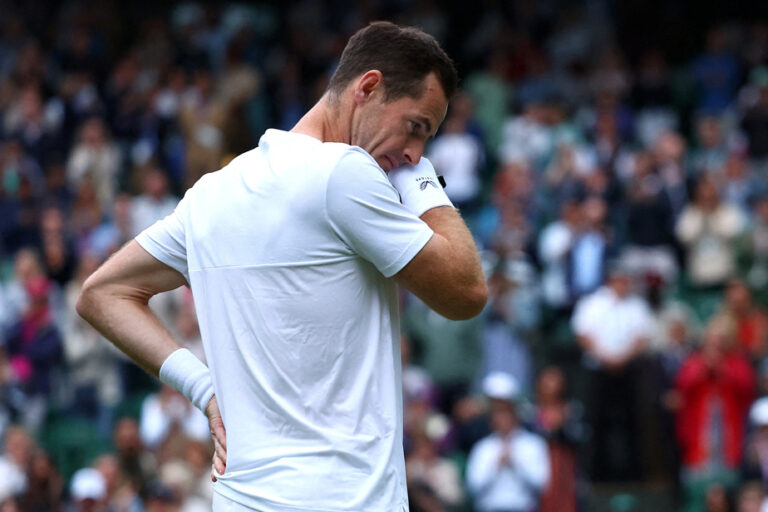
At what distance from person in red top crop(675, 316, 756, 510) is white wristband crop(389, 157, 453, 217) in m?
8.01

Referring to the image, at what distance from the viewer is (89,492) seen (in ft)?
33.4

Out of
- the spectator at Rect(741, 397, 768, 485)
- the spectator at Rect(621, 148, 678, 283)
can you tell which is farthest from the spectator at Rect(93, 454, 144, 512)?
the spectator at Rect(621, 148, 678, 283)

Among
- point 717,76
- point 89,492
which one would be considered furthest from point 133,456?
point 717,76

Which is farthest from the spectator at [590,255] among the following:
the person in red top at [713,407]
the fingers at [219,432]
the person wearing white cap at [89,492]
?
the fingers at [219,432]

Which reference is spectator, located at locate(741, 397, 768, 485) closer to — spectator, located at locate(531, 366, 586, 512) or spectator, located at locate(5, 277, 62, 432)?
spectator, located at locate(531, 366, 586, 512)

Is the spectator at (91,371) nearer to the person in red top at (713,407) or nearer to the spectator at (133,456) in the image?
the spectator at (133,456)

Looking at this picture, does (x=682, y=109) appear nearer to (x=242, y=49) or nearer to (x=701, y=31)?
(x=701, y=31)

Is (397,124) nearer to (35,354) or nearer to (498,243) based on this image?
(498,243)

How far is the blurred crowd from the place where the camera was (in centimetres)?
1055

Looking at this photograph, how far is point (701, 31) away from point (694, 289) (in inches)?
256

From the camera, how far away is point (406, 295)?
471 inches

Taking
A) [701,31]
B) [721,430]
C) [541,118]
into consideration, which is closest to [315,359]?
[721,430]

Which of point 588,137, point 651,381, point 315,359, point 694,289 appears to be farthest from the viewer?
point 588,137

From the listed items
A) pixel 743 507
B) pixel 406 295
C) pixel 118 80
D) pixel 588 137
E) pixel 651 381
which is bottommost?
pixel 743 507
